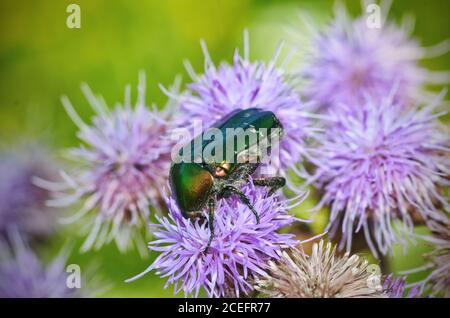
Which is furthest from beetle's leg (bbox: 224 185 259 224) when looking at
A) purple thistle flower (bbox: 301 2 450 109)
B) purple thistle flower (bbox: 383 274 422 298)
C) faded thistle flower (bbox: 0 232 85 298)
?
faded thistle flower (bbox: 0 232 85 298)

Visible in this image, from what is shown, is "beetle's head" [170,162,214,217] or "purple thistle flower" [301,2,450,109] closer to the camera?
"beetle's head" [170,162,214,217]

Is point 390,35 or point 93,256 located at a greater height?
point 390,35

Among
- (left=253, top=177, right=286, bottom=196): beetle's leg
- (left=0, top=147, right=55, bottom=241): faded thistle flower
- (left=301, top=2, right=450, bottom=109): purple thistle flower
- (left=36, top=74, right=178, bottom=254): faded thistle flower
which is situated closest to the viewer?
(left=253, top=177, right=286, bottom=196): beetle's leg

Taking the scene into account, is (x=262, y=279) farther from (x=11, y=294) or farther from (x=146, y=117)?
(x=11, y=294)

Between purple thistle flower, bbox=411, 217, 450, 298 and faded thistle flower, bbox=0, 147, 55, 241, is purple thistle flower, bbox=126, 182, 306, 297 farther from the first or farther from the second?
faded thistle flower, bbox=0, 147, 55, 241

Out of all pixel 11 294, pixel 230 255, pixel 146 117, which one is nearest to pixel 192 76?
pixel 146 117

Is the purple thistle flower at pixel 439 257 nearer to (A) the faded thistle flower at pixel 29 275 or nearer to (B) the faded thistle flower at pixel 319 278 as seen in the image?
(B) the faded thistle flower at pixel 319 278
